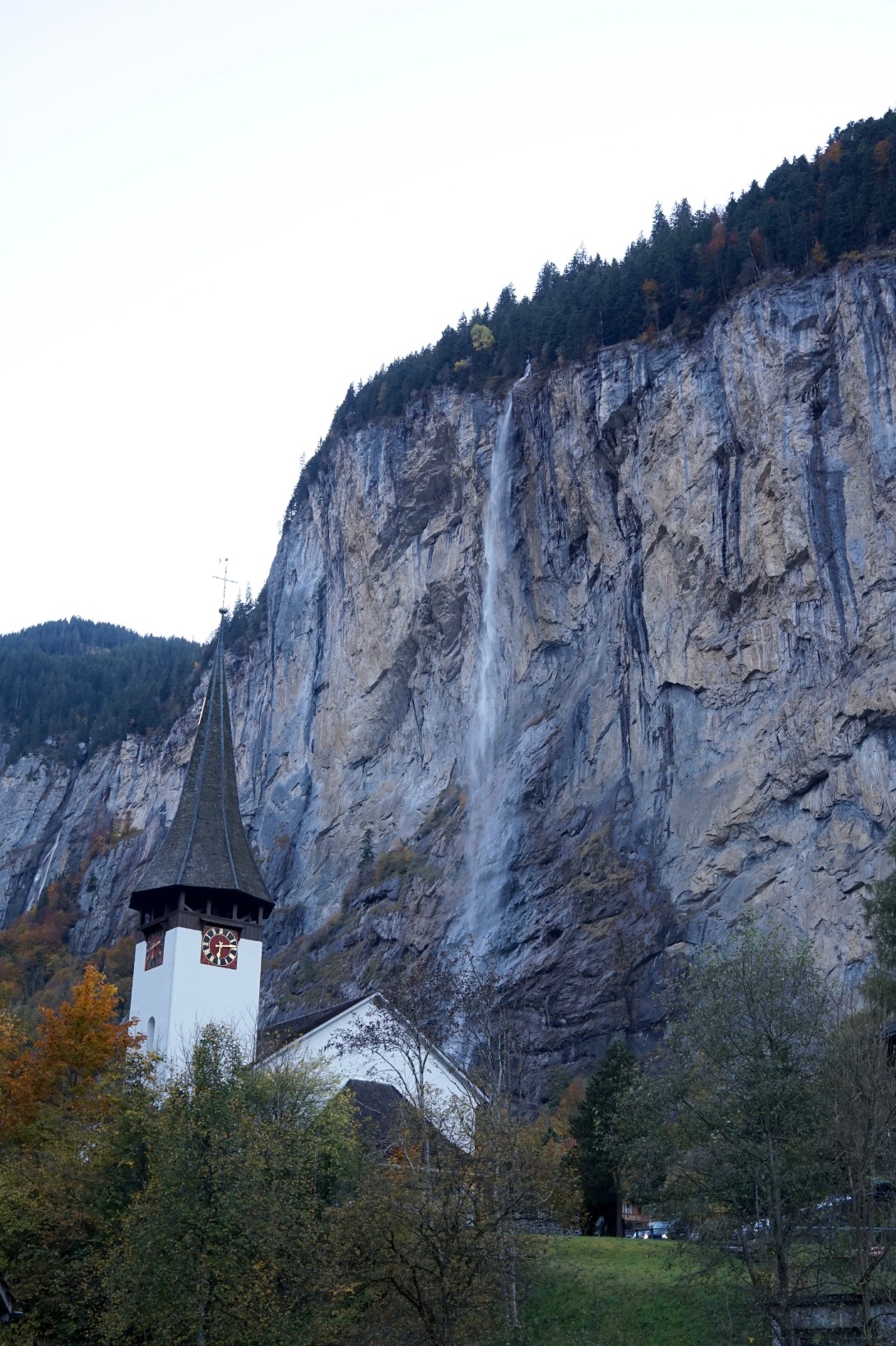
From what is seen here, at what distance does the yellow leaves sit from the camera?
86.2 meters

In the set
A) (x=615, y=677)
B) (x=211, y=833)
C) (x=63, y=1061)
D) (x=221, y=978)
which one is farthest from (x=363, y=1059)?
(x=615, y=677)

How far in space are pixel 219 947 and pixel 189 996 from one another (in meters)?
1.76

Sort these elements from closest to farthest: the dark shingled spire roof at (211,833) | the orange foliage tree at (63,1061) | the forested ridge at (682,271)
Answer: the orange foliage tree at (63,1061) < the dark shingled spire roof at (211,833) < the forested ridge at (682,271)

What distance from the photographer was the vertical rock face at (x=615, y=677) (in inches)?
2144

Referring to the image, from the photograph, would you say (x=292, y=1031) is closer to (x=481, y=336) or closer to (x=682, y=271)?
(x=682, y=271)

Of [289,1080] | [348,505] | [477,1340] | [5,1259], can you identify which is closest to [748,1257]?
[477,1340]

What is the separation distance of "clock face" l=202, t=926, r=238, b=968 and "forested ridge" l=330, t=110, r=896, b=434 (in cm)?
3845

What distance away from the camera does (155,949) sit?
1673 inches

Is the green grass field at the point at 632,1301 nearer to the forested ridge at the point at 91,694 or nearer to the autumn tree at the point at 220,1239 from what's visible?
the autumn tree at the point at 220,1239

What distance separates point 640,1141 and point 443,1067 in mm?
14694

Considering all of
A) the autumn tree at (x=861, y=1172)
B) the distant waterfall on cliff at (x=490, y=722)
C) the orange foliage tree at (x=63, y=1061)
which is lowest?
the autumn tree at (x=861, y=1172)

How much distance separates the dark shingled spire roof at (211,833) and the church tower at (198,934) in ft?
0.12

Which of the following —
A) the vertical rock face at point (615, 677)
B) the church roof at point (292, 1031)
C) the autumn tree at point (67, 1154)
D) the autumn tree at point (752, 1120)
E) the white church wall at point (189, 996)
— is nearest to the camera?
the autumn tree at point (752, 1120)

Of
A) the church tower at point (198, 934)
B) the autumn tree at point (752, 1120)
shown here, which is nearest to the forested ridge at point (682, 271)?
the church tower at point (198, 934)
